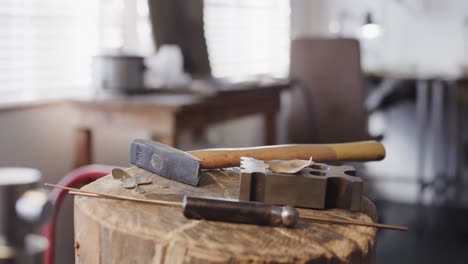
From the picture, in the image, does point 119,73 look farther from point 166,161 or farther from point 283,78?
point 166,161

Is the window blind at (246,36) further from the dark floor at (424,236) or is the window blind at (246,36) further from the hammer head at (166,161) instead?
the hammer head at (166,161)

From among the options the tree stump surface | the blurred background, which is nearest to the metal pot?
the blurred background

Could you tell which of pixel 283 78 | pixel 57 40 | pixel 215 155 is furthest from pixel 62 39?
pixel 215 155

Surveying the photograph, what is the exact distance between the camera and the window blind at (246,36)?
3982 millimetres

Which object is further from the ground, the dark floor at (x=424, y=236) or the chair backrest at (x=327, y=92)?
the chair backrest at (x=327, y=92)

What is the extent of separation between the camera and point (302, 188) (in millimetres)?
973

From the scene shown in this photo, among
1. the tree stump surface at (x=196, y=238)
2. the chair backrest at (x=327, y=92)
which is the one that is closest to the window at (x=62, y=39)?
the chair backrest at (x=327, y=92)

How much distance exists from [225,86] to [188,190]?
201cm

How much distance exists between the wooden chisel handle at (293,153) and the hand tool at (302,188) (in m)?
0.16

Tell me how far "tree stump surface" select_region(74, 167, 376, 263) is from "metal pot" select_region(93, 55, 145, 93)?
1.74 metres

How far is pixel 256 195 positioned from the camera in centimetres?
98

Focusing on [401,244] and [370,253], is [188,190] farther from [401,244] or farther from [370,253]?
[401,244]

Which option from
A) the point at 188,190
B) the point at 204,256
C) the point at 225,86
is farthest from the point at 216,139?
the point at 204,256

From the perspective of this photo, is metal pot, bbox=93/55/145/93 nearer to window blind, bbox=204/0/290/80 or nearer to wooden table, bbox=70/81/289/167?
wooden table, bbox=70/81/289/167
